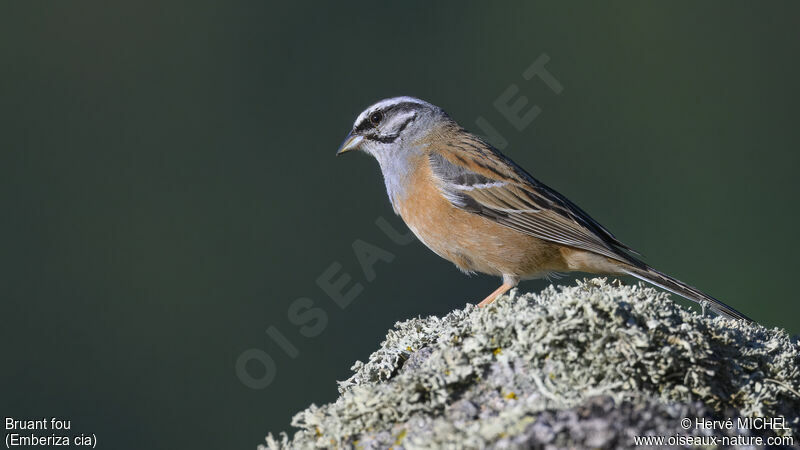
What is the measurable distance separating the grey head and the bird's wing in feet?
1.10

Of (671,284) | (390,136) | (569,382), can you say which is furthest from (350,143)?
(569,382)

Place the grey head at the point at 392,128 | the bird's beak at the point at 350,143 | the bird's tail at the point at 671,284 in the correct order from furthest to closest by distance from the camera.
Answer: the bird's beak at the point at 350,143 → the grey head at the point at 392,128 → the bird's tail at the point at 671,284

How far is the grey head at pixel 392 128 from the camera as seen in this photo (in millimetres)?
5980

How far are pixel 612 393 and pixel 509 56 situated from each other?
37.1 feet

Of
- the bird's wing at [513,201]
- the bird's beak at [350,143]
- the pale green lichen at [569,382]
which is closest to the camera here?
the pale green lichen at [569,382]

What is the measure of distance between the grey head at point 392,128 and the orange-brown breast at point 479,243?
2.25ft

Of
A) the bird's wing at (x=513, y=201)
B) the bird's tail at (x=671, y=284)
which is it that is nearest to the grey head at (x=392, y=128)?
the bird's wing at (x=513, y=201)

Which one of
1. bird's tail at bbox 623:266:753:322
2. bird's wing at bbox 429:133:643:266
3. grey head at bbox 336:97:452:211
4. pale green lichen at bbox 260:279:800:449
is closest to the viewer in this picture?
pale green lichen at bbox 260:279:800:449

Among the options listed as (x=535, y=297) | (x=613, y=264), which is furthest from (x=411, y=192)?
(x=535, y=297)

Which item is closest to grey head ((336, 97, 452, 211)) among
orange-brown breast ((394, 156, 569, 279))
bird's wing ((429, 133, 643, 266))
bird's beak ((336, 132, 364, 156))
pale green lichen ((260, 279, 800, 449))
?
bird's beak ((336, 132, 364, 156))

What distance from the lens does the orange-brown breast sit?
5.21 m

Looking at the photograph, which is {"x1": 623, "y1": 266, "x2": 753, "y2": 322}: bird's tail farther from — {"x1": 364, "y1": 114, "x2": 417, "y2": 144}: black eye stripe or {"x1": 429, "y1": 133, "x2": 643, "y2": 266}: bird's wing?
{"x1": 364, "y1": 114, "x2": 417, "y2": 144}: black eye stripe

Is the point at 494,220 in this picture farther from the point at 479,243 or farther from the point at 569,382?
the point at 569,382

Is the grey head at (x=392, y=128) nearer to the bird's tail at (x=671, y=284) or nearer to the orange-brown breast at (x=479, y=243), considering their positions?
the orange-brown breast at (x=479, y=243)
